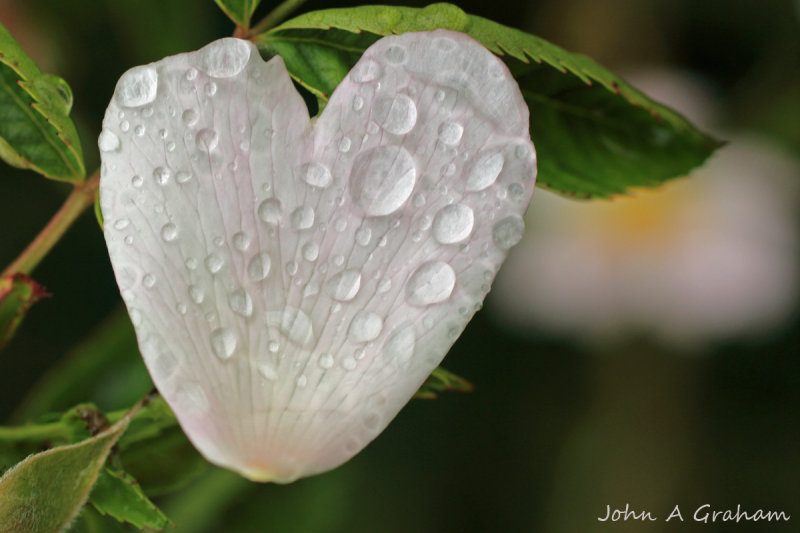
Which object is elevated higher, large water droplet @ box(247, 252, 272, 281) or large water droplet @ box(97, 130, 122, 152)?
large water droplet @ box(97, 130, 122, 152)

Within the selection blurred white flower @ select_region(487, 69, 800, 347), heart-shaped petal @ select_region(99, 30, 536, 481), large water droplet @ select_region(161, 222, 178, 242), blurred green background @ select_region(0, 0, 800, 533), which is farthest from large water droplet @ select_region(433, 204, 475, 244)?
blurred white flower @ select_region(487, 69, 800, 347)

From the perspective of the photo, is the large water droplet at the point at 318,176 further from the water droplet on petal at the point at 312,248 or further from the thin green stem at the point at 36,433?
the thin green stem at the point at 36,433

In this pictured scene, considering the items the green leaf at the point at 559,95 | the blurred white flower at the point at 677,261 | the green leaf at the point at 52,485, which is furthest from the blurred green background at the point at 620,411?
the green leaf at the point at 52,485

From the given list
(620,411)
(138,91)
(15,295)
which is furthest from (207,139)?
(620,411)

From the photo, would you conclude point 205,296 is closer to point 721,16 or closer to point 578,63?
point 578,63

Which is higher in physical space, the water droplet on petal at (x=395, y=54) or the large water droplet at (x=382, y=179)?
the water droplet on petal at (x=395, y=54)

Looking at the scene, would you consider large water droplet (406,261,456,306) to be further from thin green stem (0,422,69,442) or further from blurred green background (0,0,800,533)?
blurred green background (0,0,800,533)
